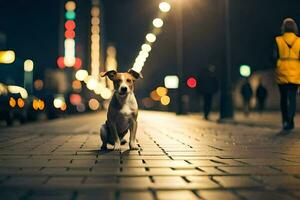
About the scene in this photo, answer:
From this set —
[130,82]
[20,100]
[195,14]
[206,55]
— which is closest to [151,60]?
[206,55]

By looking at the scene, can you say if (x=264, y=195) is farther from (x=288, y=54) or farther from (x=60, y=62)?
(x=60, y=62)

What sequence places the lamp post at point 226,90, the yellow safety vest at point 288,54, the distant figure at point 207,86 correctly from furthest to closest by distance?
1. the distant figure at point 207,86
2. the lamp post at point 226,90
3. the yellow safety vest at point 288,54

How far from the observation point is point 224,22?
21.6m

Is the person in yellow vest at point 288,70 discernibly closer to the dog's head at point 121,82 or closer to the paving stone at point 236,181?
the dog's head at point 121,82

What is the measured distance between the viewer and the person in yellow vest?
480 inches

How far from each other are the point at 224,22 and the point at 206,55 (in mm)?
32674

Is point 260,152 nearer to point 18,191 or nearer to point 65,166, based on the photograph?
point 65,166

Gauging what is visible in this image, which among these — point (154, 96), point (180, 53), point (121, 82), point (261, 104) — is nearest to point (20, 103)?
point (261, 104)

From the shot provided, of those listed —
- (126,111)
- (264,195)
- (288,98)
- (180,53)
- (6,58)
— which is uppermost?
(180,53)

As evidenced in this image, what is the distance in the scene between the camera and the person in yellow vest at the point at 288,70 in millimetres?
12198

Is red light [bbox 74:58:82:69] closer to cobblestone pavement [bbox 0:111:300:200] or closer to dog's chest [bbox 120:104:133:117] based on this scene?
dog's chest [bbox 120:104:133:117]

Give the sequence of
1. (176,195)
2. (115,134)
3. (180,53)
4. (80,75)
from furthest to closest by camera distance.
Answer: (80,75) < (180,53) < (115,134) < (176,195)

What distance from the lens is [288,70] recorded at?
12.3 meters

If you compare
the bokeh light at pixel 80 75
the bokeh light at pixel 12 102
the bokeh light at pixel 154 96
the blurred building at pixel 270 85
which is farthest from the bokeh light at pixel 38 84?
the bokeh light at pixel 80 75
